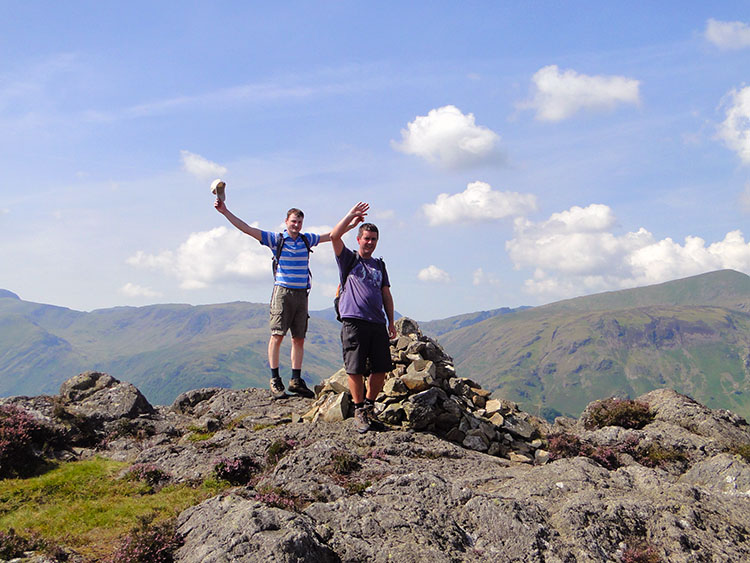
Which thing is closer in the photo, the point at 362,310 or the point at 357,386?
the point at 362,310

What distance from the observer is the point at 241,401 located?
17.5 metres

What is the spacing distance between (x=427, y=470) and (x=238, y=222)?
8129mm

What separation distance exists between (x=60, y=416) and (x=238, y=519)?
35.5 feet

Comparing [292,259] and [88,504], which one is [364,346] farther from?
[88,504]

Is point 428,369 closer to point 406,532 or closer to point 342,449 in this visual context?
point 342,449

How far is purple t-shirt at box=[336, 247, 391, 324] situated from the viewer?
11492 mm

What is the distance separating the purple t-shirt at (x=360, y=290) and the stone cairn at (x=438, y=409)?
8.23 feet

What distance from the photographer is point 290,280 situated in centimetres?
1512

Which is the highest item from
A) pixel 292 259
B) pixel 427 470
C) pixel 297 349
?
pixel 292 259

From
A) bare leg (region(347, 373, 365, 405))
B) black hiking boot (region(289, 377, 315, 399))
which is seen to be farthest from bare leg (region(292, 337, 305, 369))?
bare leg (region(347, 373, 365, 405))

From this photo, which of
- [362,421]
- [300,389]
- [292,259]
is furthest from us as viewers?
[300,389]

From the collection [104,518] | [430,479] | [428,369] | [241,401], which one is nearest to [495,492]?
[430,479]

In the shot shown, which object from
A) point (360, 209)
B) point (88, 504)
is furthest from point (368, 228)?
point (88, 504)

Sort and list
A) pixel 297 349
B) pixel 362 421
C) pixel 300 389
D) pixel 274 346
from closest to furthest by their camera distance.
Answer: pixel 362 421, pixel 274 346, pixel 297 349, pixel 300 389
